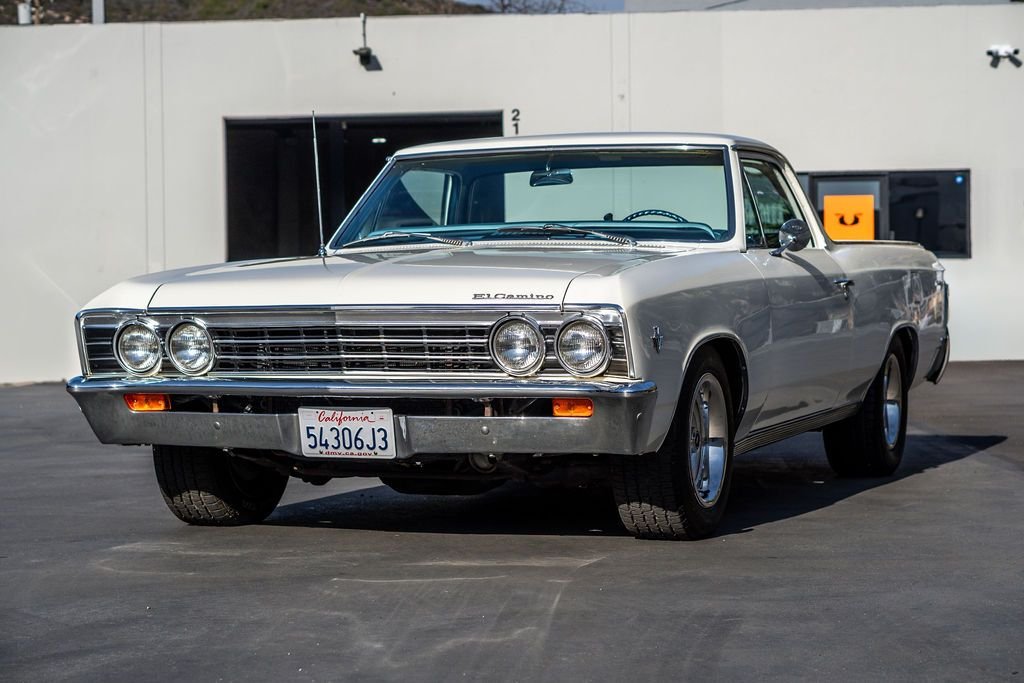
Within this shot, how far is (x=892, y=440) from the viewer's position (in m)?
8.56

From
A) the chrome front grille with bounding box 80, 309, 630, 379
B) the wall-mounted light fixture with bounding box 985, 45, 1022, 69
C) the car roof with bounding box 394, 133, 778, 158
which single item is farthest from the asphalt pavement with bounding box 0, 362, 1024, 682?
the wall-mounted light fixture with bounding box 985, 45, 1022, 69

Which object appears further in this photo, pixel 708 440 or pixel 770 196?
pixel 770 196

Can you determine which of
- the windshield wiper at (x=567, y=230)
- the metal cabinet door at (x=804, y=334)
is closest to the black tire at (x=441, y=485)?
the windshield wiper at (x=567, y=230)

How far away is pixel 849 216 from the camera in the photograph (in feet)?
60.0

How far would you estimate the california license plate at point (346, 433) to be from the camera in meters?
5.70

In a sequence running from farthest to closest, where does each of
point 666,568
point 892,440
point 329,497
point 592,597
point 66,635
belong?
1. point 892,440
2. point 329,497
3. point 666,568
4. point 592,597
5. point 66,635

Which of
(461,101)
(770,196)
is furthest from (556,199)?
(461,101)

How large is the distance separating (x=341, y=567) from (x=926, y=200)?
44.7 ft

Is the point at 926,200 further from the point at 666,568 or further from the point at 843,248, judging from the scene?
the point at 666,568

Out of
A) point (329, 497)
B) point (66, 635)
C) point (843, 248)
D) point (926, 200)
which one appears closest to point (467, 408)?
point (66, 635)

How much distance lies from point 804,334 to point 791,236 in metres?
0.43

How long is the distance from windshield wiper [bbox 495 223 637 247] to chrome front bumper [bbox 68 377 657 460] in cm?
125

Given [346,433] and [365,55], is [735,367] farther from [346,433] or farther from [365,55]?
[365,55]

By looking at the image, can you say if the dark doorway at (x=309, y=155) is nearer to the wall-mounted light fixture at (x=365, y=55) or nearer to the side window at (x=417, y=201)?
the wall-mounted light fixture at (x=365, y=55)
